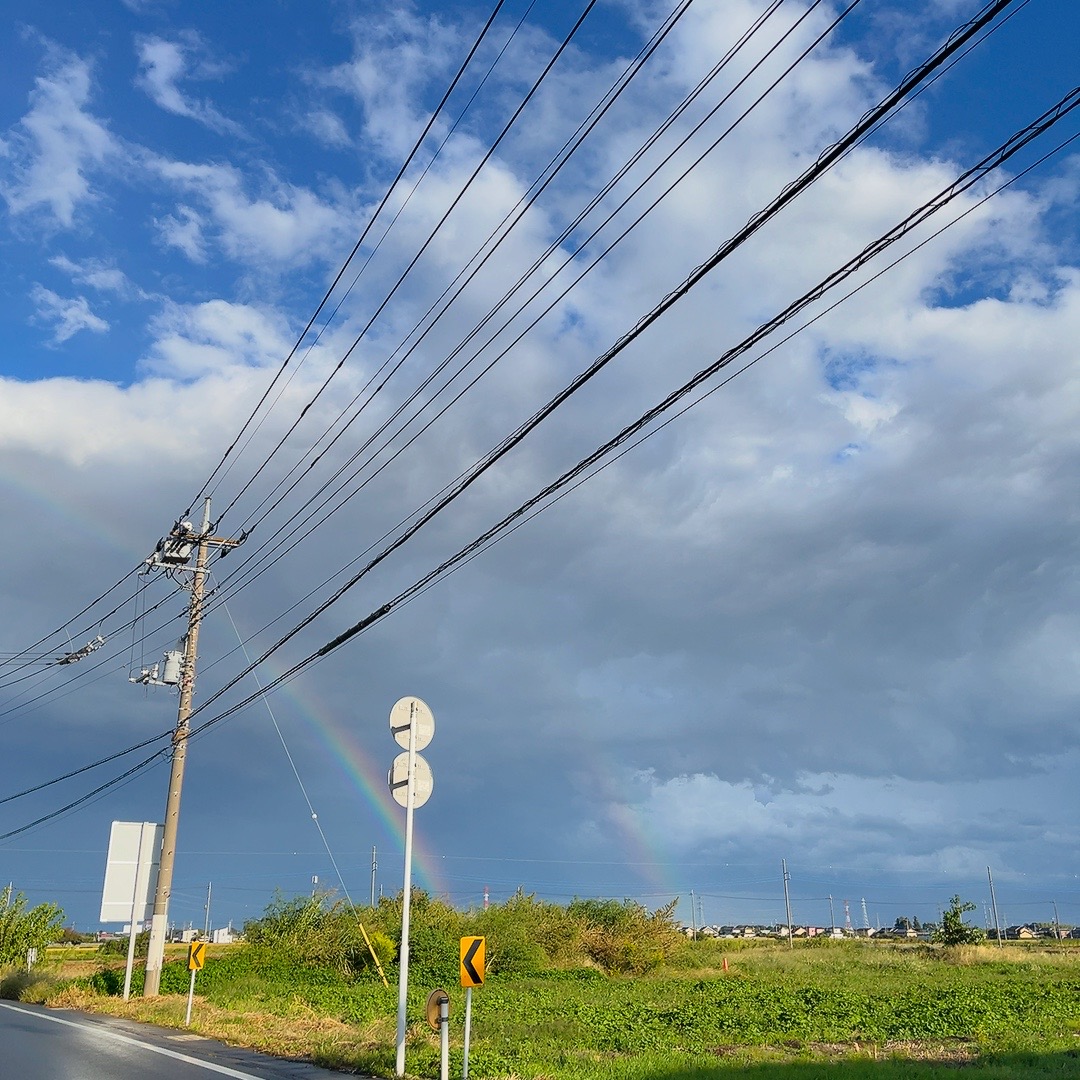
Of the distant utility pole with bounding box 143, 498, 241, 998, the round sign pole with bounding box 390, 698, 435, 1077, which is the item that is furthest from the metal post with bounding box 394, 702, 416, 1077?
the distant utility pole with bounding box 143, 498, 241, 998

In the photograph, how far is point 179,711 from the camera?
29109 mm

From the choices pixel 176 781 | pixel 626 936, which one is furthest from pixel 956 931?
pixel 176 781

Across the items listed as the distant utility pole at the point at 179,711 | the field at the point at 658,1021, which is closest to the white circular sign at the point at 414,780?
the field at the point at 658,1021

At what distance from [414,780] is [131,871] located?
18795mm

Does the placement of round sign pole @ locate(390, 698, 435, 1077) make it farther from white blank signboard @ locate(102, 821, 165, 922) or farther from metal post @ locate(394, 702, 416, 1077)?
white blank signboard @ locate(102, 821, 165, 922)

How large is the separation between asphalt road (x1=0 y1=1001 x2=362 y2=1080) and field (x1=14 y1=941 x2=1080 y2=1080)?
777 mm

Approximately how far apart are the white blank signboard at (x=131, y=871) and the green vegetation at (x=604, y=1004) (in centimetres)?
204

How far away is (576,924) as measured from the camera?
4791 cm

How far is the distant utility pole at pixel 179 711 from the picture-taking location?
26.4m

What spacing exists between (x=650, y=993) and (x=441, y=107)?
88.4ft

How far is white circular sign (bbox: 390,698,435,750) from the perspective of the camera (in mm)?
13398

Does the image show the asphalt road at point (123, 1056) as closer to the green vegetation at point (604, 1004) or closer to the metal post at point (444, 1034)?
the green vegetation at point (604, 1004)

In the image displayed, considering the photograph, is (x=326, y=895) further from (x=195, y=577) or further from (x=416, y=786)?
(x=416, y=786)

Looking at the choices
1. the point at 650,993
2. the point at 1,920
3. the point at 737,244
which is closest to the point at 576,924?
the point at 650,993
